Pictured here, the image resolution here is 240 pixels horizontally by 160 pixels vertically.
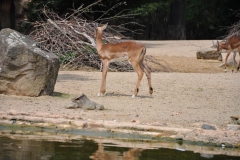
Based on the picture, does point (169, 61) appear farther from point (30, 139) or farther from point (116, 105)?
point (30, 139)

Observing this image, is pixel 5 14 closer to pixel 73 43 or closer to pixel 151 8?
pixel 73 43

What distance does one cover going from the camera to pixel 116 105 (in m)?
11.1

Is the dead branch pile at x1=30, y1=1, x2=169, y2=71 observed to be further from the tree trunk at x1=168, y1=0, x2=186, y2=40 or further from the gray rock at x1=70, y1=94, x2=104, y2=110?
the tree trunk at x1=168, y1=0, x2=186, y2=40

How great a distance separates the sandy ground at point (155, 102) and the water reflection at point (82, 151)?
1.98 ft

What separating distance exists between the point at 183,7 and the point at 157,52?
45.0ft

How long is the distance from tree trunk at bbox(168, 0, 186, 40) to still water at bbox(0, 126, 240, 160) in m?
27.3

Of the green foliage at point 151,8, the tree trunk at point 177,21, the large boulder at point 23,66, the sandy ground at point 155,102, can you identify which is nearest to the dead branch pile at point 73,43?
the sandy ground at point 155,102

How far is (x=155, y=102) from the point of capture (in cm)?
1166

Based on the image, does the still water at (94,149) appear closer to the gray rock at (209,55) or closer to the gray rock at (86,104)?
the gray rock at (86,104)

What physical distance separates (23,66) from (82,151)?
13.3 ft

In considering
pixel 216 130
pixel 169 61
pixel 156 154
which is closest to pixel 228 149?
pixel 216 130

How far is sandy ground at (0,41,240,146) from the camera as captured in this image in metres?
9.07

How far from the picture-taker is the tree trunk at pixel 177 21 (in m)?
35.1

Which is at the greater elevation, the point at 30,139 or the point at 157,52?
the point at 157,52
